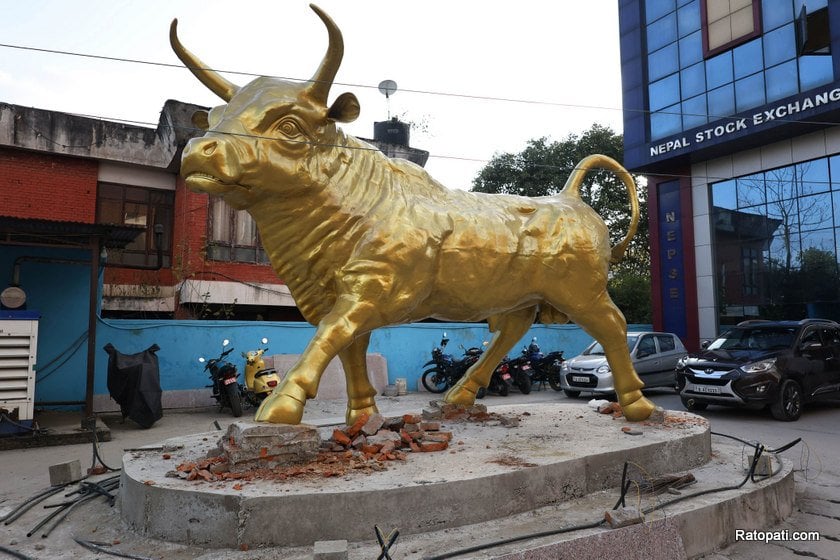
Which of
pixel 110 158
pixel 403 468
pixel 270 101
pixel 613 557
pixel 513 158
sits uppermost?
pixel 513 158

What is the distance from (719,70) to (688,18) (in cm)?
196

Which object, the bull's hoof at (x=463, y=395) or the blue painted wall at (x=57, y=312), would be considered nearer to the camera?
the bull's hoof at (x=463, y=395)

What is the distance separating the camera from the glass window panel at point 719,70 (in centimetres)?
1486

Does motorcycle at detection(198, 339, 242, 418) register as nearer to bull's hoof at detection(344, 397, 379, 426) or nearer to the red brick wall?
bull's hoof at detection(344, 397, 379, 426)

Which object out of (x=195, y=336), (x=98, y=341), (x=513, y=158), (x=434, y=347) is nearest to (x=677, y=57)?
(x=513, y=158)

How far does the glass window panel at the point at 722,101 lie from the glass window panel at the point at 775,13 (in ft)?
4.97

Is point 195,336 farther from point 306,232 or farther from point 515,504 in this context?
point 515,504

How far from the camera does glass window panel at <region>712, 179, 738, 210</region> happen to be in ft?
50.1

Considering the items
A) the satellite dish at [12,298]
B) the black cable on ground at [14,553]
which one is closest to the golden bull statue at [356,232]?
the black cable on ground at [14,553]

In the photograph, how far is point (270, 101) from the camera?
3.20 m

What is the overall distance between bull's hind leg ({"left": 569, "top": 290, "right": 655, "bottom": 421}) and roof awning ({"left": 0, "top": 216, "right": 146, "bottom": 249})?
19.9 ft

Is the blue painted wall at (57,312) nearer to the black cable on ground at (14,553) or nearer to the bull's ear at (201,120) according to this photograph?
the bull's ear at (201,120)

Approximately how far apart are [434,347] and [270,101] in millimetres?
10069

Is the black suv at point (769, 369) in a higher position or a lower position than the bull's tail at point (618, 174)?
lower
